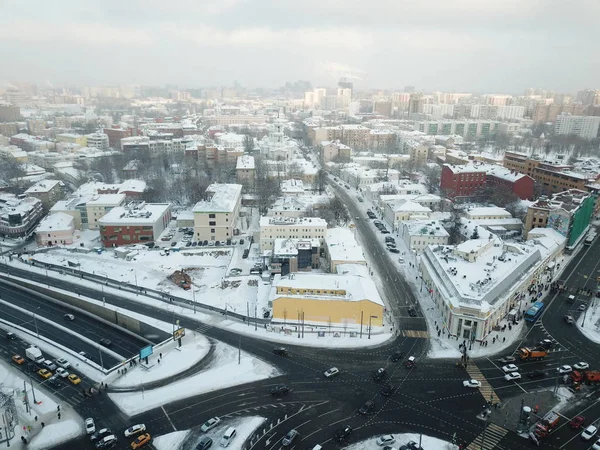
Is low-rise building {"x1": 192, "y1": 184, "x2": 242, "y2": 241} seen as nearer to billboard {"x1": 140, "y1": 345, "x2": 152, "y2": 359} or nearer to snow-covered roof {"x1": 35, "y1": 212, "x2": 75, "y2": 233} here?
snow-covered roof {"x1": 35, "y1": 212, "x2": 75, "y2": 233}

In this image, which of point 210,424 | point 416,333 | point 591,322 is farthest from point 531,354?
point 210,424

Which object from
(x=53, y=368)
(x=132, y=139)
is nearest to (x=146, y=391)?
(x=53, y=368)

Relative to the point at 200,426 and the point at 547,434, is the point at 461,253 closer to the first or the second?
the point at 547,434

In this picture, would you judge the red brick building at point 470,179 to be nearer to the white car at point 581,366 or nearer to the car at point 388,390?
the white car at point 581,366

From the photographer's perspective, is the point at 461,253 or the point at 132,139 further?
the point at 132,139

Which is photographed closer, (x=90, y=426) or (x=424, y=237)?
(x=90, y=426)

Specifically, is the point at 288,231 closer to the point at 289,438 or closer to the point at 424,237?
the point at 424,237

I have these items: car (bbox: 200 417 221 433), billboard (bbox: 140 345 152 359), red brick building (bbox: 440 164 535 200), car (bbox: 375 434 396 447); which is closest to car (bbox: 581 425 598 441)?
car (bbox: 375 434 396 447)
